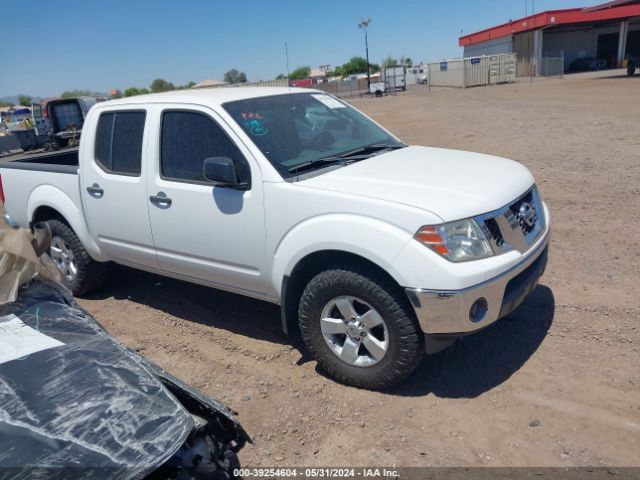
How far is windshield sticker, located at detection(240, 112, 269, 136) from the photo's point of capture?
3873mm

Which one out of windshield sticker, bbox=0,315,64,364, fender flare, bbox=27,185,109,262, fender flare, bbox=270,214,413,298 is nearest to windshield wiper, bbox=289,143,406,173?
fender flare, bbox=270,214,413,298

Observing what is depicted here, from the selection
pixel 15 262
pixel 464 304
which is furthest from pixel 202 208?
pixel 464 304

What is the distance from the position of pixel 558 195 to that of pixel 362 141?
13.0ft

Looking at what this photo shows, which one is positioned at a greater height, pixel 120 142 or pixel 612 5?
pixel 612 5

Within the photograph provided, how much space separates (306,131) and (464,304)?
6.08 feet

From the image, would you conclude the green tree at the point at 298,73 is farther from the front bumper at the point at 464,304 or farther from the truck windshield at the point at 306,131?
the front bumper at the point at 464,304

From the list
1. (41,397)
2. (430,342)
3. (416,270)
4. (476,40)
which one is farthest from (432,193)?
(476,40)

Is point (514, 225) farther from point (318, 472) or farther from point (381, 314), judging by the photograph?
point (318, 472)

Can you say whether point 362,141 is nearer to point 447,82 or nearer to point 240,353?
point 240,353

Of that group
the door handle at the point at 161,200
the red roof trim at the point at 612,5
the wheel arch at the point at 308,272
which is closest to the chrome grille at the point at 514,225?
the wheel arch at the point at 308,272

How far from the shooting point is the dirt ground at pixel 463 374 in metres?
3.00

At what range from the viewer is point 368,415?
131 inches

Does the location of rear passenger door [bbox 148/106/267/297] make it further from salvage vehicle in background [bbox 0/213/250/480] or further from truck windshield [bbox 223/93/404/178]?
salvage vehicle in background [bbox 0/213/250/480]

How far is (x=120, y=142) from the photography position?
463 centimetres
